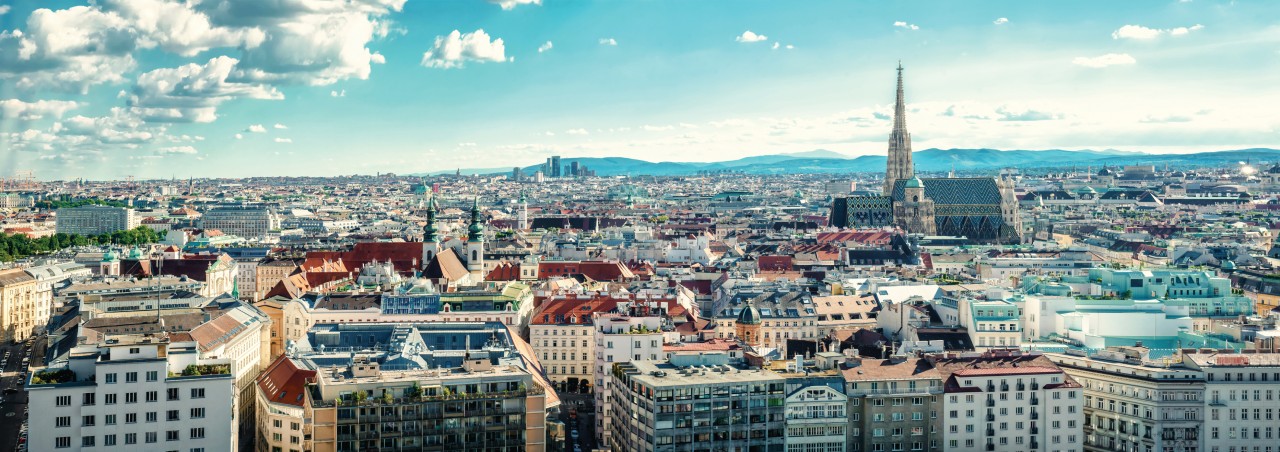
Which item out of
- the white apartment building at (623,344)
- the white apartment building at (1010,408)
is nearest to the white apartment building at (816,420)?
the white apartment building at (1010,408)

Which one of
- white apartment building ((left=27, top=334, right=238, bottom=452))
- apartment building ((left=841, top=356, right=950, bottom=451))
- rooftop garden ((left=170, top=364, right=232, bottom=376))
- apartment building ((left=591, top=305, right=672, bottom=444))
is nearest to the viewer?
white apartment building ((left=27, top=334, right=238, bottom=452))

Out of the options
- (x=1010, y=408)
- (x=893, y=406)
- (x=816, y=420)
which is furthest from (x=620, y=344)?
(x=1010, y=408)

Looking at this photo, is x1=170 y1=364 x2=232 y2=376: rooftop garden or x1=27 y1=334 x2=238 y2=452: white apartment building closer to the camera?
x1=27 y1=334 x2=238 y2=452: white apartment building

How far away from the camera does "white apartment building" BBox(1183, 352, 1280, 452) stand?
76.8 meters

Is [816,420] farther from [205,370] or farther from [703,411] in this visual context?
[205,370]

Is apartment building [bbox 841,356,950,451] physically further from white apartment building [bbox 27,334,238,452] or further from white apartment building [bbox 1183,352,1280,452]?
white apartment building [bbox 27,334,238,452]

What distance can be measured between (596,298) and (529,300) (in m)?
11.2

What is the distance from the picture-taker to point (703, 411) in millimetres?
70500

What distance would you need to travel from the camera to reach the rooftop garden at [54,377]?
6519 cm

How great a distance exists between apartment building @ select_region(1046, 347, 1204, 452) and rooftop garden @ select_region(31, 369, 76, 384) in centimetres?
5230

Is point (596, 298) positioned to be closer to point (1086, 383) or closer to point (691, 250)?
point (1086, 383)

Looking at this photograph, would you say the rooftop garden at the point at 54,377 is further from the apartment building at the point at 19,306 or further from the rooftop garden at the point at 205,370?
the apartment building at the point at 19,306

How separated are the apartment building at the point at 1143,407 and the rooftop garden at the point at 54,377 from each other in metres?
52.3

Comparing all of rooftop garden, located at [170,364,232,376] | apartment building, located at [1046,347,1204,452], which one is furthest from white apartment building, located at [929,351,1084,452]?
rooftop garden, located at [170,364,232,376]
